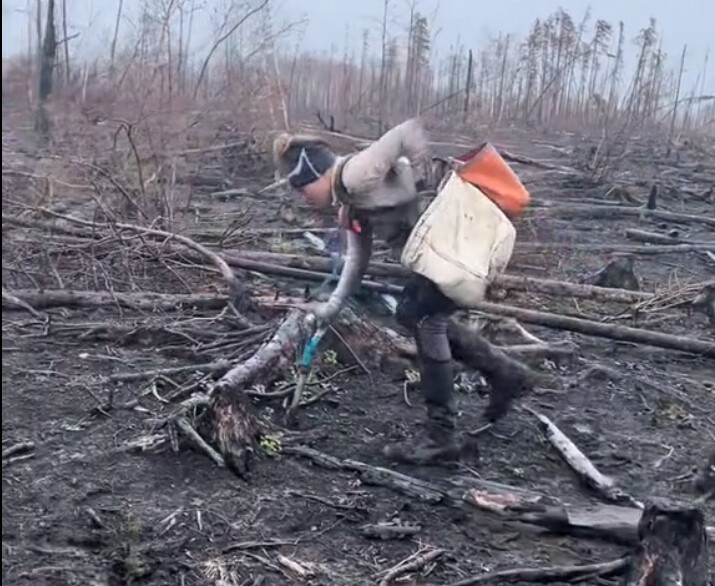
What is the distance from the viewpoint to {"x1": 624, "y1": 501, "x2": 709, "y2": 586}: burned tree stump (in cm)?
339

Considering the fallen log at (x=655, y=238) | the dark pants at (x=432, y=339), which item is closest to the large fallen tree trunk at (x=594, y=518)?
the dark pants at (x=432, y=339)

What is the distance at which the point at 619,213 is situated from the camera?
559 inches

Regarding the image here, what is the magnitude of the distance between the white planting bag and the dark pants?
155 millimetres

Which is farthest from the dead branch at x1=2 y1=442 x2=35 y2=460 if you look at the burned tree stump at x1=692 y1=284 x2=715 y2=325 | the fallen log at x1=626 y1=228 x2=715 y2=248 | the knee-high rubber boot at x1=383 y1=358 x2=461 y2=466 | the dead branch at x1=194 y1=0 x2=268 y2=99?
the dead branch at x1=194 y1=0 x2=268 y2=99

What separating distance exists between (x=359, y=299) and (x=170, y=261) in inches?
65.5

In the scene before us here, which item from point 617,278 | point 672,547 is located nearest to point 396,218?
point 672,547

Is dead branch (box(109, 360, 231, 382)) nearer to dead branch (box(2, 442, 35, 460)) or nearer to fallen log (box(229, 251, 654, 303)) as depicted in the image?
dead branch (box(2, 442, 35, 460))

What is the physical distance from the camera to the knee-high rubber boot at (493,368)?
502 centimetres

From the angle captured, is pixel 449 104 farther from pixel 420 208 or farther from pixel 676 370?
pixel 420 208

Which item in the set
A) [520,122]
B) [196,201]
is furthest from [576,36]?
[196,201]

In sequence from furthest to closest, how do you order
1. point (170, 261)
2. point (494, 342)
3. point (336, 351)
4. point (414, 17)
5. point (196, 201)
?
point (414, 17), point (196, 201), point (170, 261), point (494, 342), point (336, 351)

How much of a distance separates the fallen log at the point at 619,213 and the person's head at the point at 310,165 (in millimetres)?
9189

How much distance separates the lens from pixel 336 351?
618cm

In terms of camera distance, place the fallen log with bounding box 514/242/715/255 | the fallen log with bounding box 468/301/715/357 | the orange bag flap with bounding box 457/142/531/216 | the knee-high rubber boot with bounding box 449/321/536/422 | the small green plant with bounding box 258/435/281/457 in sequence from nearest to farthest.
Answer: the orange bag flap with bounding box 457/142/531/216 < the small green plant with bounding box 258/435/281/457 < the knee-high rubber boot with bounding box 449/321/536/422 < the fallen log with bounding box 468/301/715/357 < the fallen log with bounding box 514/242/715/255
